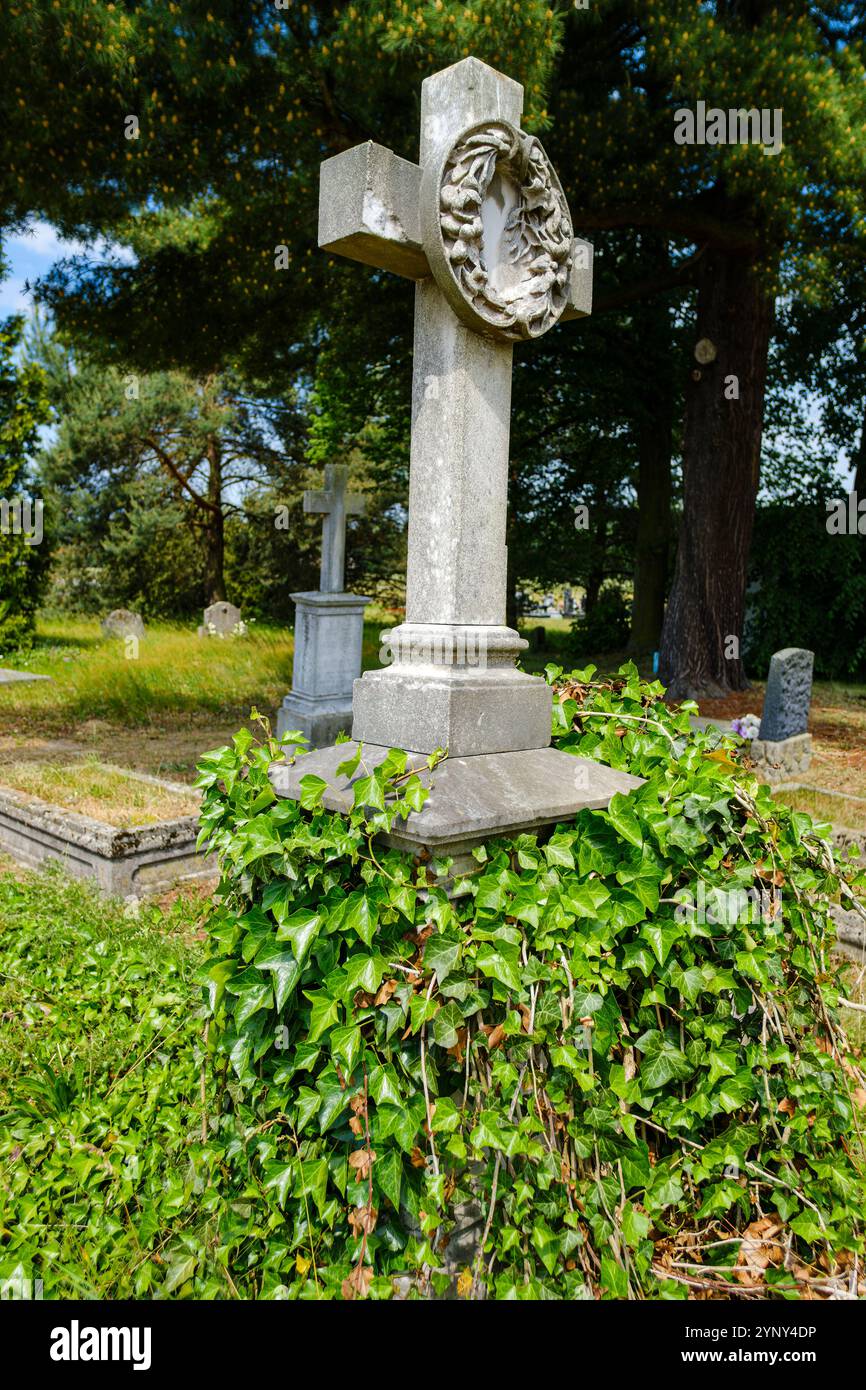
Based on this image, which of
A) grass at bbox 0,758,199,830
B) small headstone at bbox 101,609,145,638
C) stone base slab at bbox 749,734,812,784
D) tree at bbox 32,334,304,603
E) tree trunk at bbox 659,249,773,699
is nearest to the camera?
grass at bbox 0,758,199,830

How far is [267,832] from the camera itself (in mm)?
1783

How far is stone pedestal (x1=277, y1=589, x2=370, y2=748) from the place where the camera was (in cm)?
808

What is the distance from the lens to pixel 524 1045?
1.64 metres

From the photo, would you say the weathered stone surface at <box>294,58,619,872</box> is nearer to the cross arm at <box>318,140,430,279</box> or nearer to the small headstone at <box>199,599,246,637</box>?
the cross arm at <box>318,140,430,279</box>

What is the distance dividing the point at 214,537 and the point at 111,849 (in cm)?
2079

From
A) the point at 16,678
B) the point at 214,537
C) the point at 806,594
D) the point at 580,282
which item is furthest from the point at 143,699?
the point at 214,537

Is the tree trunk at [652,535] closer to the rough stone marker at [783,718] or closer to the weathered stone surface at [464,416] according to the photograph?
the rough stone marker at [783,718]

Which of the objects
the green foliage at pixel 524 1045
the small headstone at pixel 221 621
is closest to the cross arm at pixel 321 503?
the green foliage at pixel 524 1045

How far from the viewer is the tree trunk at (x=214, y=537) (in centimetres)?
2378

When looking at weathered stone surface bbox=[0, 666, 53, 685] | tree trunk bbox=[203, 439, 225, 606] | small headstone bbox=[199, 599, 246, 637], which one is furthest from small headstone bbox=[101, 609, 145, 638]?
weathered stone surface bbox=[0, 666, 53, 685]

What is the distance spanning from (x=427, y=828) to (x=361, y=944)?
0.26 m

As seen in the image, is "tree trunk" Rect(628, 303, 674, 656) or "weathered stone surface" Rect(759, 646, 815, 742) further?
"tree trunk" Rect(628, 303, 674, 656)

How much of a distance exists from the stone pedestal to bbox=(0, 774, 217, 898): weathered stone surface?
11.0 feet
